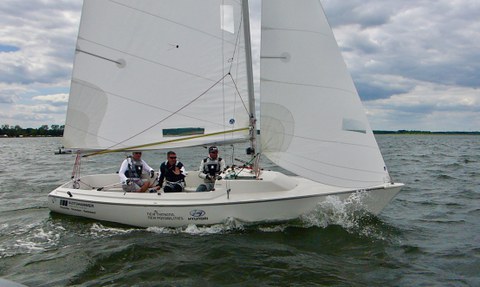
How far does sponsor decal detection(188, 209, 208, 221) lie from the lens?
7371mm

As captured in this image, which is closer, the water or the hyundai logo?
the water

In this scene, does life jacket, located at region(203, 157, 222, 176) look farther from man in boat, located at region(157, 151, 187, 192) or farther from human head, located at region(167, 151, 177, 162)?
human head, located at region(167, 151, 177, 162)

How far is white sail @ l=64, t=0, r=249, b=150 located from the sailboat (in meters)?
0.02

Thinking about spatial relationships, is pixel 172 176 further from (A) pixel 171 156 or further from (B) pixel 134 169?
(B) pixel 134 169

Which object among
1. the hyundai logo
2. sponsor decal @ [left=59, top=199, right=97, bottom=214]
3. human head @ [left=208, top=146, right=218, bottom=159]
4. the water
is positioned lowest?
the water

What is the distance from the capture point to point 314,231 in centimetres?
742

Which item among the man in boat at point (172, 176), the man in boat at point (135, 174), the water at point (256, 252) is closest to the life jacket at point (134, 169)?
the man in boat at point (135, 174)

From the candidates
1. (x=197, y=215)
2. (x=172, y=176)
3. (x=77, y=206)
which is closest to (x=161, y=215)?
(x=197, y=215)

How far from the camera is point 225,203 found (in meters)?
7.24

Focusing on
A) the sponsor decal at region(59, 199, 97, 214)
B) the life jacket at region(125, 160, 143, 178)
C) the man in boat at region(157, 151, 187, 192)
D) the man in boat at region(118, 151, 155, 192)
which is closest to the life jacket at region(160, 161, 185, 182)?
Answer: the man in boat at region(157, 151, 187, 192)

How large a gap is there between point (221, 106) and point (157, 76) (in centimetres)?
141

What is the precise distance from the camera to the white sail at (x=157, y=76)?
304 inches

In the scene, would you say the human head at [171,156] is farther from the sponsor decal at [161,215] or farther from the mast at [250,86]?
the mast at [250,86]

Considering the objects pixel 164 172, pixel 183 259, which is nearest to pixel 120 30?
pixel 164 172
